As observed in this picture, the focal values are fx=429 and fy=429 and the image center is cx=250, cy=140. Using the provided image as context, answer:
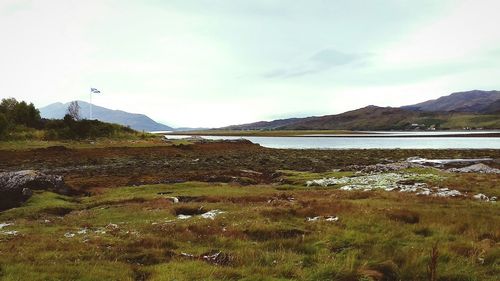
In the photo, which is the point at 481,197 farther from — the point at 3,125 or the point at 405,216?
the point at 3,125

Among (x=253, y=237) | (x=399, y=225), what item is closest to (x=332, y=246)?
(x=253, y=237)

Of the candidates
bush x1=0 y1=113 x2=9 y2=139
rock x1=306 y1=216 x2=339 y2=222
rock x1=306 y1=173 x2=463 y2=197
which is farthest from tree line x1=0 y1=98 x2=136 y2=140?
rock x1=306 y1=216 x2=339 y2=222

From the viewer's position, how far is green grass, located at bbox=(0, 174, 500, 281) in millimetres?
13398

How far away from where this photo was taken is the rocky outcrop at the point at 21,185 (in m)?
33.6

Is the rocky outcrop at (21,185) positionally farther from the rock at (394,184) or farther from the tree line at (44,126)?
the tree line at (44,126)

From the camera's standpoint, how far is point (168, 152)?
4021 inches

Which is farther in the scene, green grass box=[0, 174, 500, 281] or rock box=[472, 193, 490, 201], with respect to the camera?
rock box=[472, 193, 490, 201]

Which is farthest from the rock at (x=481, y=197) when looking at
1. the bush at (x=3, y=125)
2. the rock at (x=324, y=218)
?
the bush at (x=3, y=125)

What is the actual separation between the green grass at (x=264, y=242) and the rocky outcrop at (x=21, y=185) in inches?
192

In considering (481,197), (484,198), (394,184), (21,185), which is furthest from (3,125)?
(484,198)

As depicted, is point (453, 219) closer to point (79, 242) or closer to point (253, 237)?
point (253, 237)

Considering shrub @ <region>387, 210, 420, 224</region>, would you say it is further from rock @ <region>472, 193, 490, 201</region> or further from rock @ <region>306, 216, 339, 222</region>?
rock @ <region>472, 193, 490, 201</region>

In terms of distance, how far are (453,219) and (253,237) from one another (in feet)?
34.6

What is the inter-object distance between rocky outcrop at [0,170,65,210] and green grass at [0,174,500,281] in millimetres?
4866
